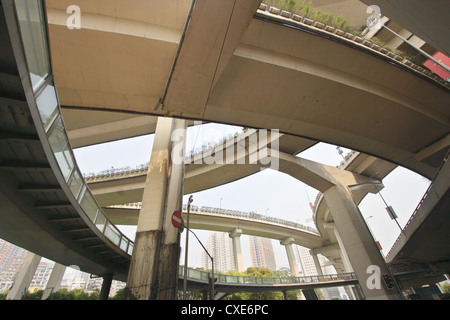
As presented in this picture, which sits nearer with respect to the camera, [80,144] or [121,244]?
[121,244]

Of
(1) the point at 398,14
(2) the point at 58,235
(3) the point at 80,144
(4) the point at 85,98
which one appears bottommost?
(2) the point at 58,235

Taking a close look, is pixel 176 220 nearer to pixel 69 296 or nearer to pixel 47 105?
pixel 47 105

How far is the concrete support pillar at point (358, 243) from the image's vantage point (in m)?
15.1

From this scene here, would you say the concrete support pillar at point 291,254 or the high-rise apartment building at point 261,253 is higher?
the high-rise apartment building at point 261,253

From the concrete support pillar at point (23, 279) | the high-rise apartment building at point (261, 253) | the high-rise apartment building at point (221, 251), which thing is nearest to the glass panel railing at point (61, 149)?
the concrete support pillar at point (23, 279)

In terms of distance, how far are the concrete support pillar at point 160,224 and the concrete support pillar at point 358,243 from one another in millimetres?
13868

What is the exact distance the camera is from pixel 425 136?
1553 centimetres

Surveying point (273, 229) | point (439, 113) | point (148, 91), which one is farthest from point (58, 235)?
point (273, 229)

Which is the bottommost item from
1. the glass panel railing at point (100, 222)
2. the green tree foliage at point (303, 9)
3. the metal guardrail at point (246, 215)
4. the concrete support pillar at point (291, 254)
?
the glass panel railing at point (100, 222)

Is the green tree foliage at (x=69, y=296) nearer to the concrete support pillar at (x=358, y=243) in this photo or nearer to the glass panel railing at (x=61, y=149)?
the glass panel railing at (x=61, y=149)

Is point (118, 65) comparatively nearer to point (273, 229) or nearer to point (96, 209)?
point (96, 209)

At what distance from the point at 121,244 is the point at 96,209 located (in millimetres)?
4279

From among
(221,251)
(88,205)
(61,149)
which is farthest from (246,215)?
(221,251)

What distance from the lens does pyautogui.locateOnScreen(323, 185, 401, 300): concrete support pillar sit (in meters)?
15.1
